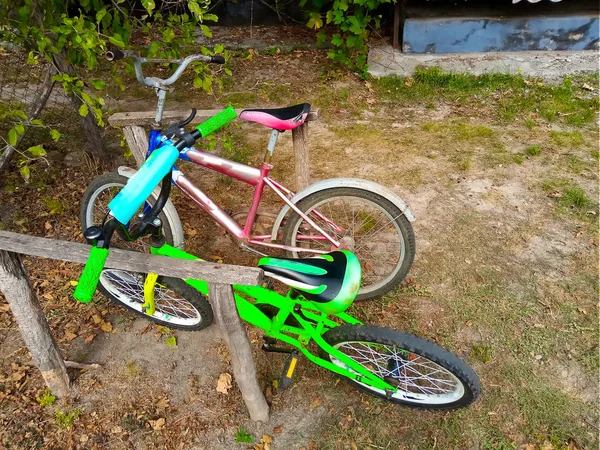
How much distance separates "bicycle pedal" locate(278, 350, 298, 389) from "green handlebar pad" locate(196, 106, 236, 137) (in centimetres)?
133

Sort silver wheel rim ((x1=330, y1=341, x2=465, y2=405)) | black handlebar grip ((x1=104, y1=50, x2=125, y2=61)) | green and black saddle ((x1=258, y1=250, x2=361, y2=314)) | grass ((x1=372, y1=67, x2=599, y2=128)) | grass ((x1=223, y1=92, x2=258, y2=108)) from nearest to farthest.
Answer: green and black saddle ((x1=258, y1=250, x2=361, y2=314))
black handlebar grip ((x1=104, y1=50, x2=125, y2=61))
silver wheel rim ((x1=330, y1=341, x2=465, y2=405))
grass ((x1=372, y1=67, x2=599, y2=128))
grass ((x1=223, y1=92, x2=258, y2=108))

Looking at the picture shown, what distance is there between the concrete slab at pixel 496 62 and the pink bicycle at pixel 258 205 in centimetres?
379

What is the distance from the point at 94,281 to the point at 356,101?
477 centimetres

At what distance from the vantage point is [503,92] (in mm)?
5746

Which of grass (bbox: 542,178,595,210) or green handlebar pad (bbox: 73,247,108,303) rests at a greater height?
green handlebar pad (bbox: 73,247,108,303)

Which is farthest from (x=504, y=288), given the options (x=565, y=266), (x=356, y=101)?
(x=356, y=101)

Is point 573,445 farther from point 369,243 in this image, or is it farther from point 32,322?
point 32,322

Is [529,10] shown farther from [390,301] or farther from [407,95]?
[390,301]

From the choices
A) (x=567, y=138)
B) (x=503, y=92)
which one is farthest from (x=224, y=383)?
(x=503, y=92)

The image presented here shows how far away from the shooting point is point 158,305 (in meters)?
3.04

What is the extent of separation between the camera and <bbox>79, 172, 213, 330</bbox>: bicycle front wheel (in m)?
2.91

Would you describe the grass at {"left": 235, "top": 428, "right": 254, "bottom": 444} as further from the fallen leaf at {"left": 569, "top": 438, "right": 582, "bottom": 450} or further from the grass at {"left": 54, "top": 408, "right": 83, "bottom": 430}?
the fallen leaf at {"left": 569, "top": 438, "right": 582, "bottom": 450}

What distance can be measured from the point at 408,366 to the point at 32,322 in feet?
7.08

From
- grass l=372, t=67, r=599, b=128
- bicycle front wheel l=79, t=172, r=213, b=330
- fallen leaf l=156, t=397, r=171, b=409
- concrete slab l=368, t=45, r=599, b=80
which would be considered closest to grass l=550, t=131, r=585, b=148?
grass l=372, t=67, r=599, b=128
